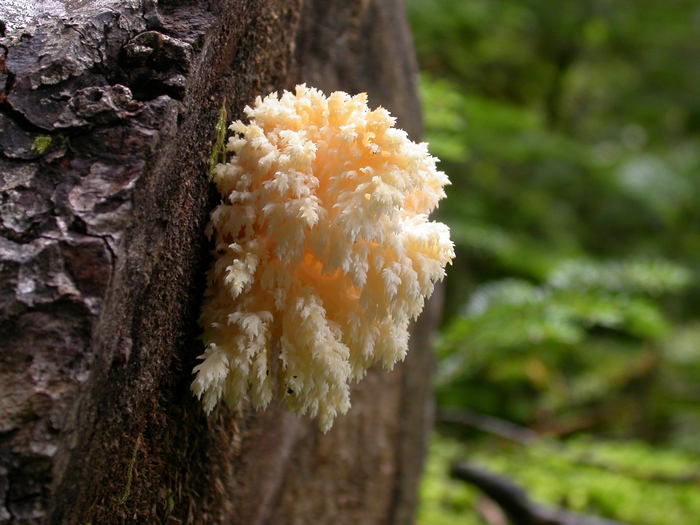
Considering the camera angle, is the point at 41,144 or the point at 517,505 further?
the point at 517,505

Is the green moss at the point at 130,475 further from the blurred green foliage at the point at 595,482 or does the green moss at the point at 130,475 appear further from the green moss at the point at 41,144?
the blurred green foliage at the point at 595,482

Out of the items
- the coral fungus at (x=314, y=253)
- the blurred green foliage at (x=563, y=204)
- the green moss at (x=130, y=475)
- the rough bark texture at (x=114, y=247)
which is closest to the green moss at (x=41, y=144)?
the rough bark texture at (x=114, y=247)

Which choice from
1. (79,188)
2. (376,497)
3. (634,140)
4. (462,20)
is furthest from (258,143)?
(634,140)

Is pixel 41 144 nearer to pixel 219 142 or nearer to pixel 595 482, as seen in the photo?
pixel 219 142

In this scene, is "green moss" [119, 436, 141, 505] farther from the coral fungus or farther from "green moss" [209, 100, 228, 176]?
"green moss" [209, 100, 228, 176]

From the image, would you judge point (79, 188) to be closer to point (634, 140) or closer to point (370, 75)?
point (370, 75)

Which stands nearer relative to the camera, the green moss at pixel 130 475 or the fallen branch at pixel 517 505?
the green moss at pixel 130 475

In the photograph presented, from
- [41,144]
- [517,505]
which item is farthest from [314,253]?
[517,505]
